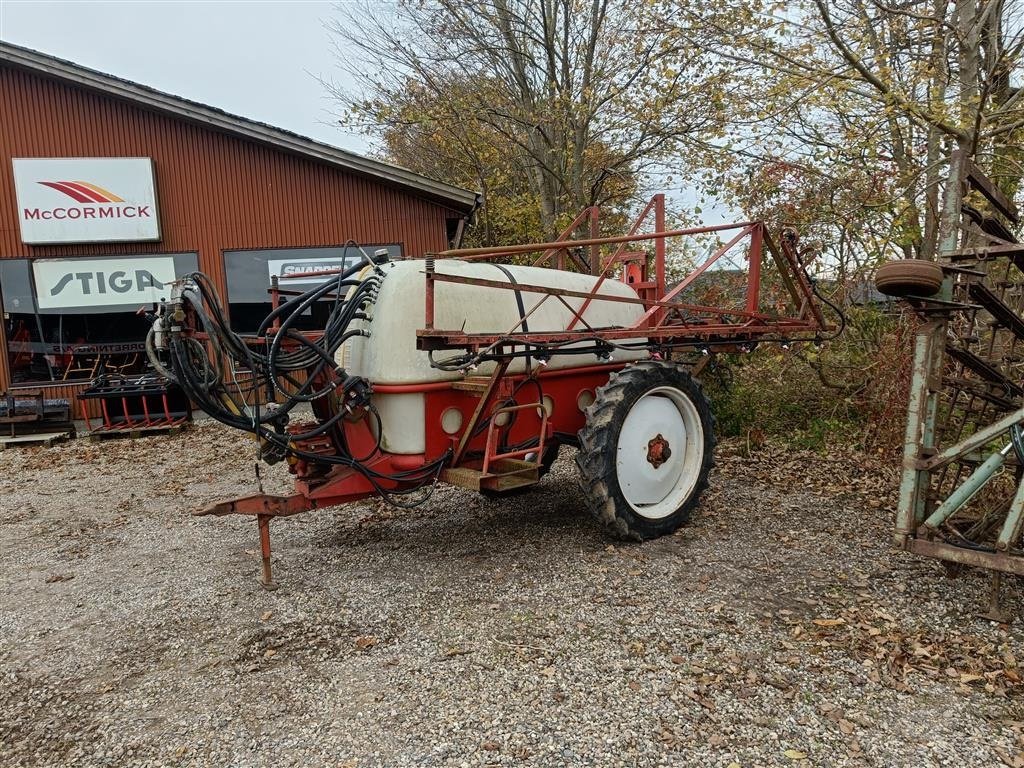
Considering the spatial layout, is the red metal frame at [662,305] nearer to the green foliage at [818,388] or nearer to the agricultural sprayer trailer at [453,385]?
the agricultural sprayer trailer at [453,385]

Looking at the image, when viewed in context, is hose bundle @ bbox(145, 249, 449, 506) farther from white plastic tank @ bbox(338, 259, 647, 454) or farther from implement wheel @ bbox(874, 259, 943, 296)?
implement wheel @ bbox(874, 259, 943, 296)

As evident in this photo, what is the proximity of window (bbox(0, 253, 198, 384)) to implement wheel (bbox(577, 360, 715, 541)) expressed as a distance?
8.12 m

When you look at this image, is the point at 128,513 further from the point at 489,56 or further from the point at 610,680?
the point at 489,56

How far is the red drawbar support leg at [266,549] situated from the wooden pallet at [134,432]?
19.8 feet

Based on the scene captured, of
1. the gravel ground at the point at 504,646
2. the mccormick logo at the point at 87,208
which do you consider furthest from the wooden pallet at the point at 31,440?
the gravel ground at the point at 504,646

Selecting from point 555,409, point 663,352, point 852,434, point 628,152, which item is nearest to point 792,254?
point 663,352

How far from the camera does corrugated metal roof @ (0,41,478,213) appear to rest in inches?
373

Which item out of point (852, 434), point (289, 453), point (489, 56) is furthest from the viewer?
point (489, 56)

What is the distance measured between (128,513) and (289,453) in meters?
2.85

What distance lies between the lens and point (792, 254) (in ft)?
15.8

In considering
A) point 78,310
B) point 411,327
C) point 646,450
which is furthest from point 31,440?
point 646,450

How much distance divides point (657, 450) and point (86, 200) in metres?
9.50

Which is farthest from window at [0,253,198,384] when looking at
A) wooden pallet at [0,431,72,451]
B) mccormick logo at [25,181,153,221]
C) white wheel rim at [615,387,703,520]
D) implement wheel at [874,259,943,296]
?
implement wheel at [874,259,943,296]

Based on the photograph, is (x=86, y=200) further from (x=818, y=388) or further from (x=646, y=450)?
(x=818, y=388)
